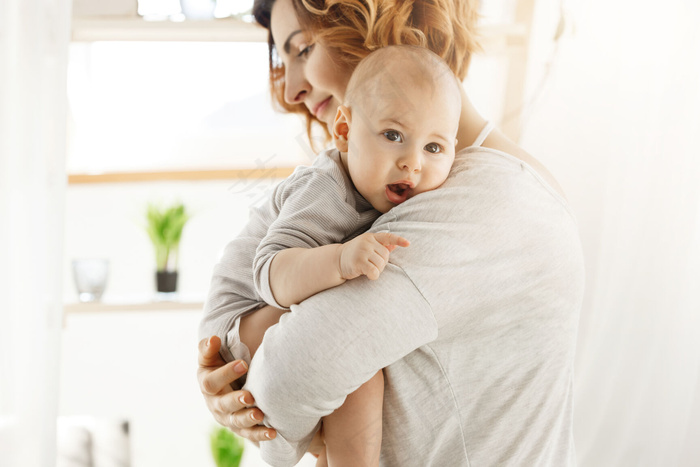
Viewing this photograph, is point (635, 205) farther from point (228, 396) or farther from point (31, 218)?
point (31, 218)

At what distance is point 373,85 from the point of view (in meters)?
0.67

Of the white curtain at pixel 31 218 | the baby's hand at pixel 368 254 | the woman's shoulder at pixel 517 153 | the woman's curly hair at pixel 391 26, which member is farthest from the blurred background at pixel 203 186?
the baby's hand at pixel 368 254

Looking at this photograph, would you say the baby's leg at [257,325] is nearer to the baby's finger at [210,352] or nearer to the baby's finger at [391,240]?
the baby's finger at [210,352]

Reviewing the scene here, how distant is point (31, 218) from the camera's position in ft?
2.72

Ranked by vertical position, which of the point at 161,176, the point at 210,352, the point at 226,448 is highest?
the point at 210,352

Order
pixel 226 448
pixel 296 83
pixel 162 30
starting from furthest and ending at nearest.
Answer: pixel 226 448 → pixel 162 30 → pixel 296 83

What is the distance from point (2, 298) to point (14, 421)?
0.17 metres

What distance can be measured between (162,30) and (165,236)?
1.90 ft

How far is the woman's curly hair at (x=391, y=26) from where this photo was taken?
747mm

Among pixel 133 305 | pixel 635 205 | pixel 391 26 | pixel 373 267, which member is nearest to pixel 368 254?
pixel 373 267

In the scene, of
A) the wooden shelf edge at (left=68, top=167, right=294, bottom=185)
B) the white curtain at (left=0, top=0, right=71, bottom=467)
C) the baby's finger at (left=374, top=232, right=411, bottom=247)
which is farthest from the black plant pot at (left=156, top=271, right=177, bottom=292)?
the baby's finger at (left=374, top=232, right=411, bottom=247)

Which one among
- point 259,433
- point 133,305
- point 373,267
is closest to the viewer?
point 373,267

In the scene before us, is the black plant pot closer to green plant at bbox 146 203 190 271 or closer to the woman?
green plant at bbox 146 203 190 271

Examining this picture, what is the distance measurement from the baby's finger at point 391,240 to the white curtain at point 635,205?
664 mm
